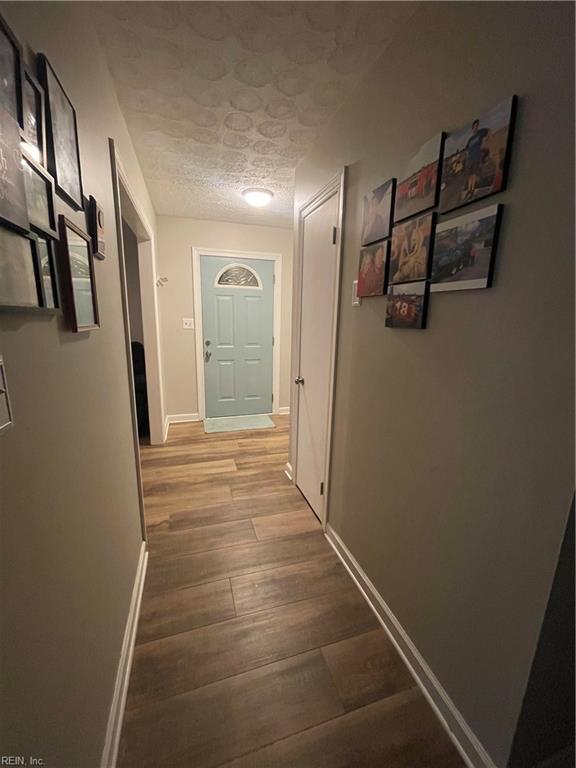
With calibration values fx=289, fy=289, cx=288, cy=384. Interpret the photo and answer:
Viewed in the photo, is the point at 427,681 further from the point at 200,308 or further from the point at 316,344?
the point at 200,308

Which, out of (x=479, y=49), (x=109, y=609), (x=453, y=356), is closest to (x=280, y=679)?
(x=109, y=609)

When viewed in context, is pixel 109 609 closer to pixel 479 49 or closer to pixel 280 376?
pixel 479 49

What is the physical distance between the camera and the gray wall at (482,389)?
0.69 metres

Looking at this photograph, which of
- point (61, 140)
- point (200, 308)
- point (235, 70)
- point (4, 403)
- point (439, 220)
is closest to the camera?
point (4, 403)

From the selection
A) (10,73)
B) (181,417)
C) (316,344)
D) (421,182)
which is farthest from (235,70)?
(181,417)

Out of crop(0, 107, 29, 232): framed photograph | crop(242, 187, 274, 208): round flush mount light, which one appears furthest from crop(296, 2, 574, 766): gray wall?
crop(242, 187, 274, 208): round flush mount light

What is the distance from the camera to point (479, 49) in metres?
0.83

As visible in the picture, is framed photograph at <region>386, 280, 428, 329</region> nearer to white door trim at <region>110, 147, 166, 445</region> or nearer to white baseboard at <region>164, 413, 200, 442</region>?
white door trim at <region>110, 147, 166, 445</region>

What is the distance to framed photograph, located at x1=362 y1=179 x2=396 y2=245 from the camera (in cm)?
123

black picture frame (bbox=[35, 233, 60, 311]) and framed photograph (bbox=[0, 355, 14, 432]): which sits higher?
black picture frame (bbox=[35, 233, 60, 311])

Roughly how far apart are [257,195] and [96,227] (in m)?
1.87

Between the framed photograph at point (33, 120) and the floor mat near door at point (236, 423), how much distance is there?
314 centimetres

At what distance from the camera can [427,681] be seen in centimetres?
110

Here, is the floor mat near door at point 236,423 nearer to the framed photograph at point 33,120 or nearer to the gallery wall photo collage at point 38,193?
the gallery wall photo collage at point 38,193
